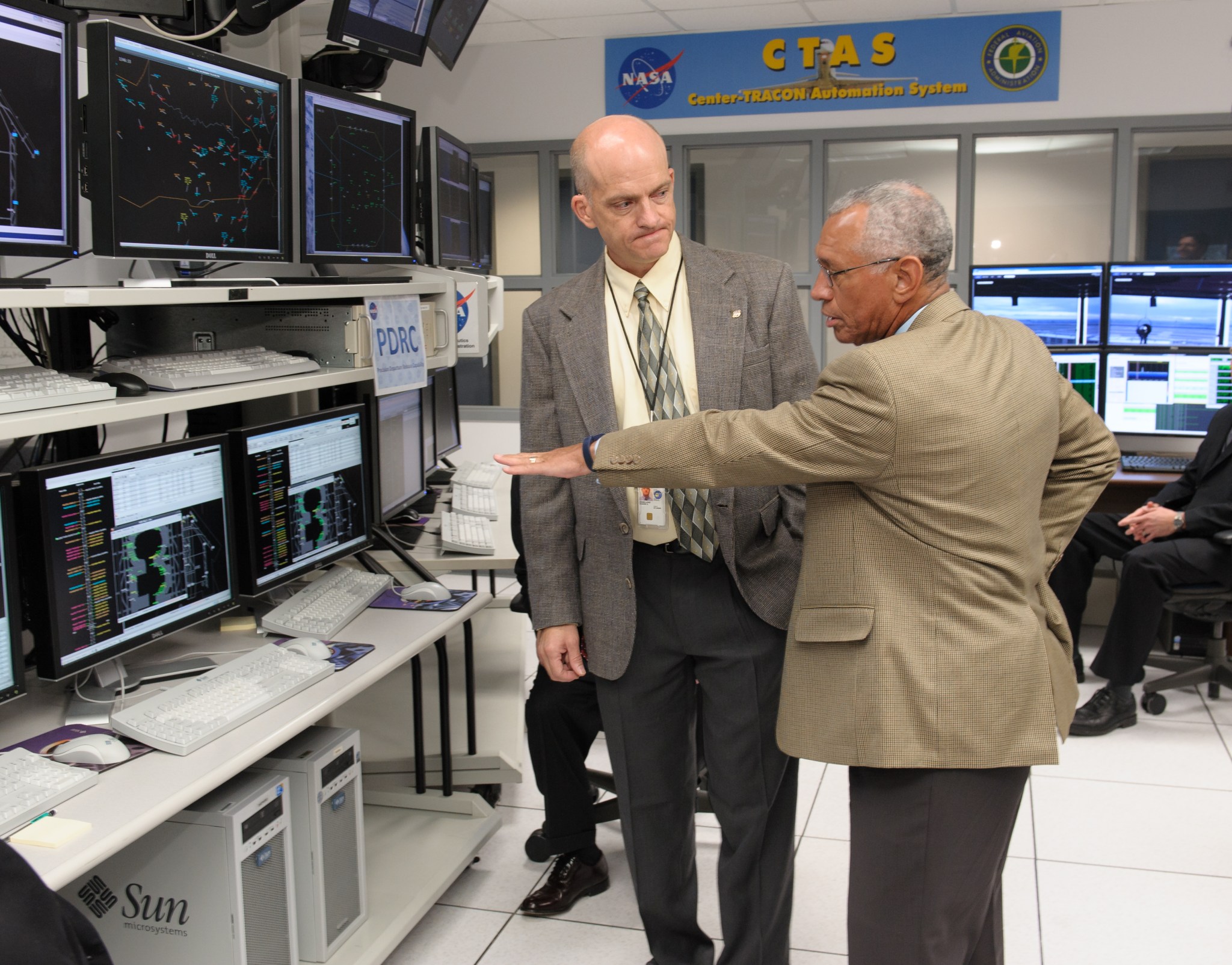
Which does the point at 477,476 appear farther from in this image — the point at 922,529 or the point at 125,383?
the point at 922,529

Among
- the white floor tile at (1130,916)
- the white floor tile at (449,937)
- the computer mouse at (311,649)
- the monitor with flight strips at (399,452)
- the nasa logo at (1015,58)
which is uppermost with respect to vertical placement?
the nasa logo at (1015,58)

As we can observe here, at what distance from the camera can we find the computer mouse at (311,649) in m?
1.98

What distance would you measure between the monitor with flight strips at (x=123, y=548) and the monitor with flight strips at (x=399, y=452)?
781mm

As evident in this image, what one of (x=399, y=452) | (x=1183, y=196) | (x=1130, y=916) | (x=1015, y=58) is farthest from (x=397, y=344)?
(x=1183, y=196)

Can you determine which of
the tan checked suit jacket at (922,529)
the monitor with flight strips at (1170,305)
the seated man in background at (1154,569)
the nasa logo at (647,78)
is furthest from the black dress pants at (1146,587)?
the nasa logo at (647,78)

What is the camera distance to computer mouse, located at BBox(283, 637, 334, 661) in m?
1.98

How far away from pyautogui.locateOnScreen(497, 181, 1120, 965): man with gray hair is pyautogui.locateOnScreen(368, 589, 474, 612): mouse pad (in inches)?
38.9

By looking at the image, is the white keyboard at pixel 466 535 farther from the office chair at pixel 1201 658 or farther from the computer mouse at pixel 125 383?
the office chair at pixel 1201 658

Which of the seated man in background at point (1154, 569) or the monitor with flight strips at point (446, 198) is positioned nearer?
the monitor with flight strips at point (446, 198)

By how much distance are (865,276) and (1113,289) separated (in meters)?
3.65

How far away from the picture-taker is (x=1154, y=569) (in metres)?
3.42

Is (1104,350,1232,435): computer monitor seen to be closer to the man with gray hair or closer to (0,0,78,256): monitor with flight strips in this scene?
the man with gray hair

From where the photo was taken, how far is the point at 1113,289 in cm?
451

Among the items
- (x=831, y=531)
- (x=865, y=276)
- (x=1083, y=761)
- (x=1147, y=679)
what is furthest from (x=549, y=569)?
(x=1147, y=679)
